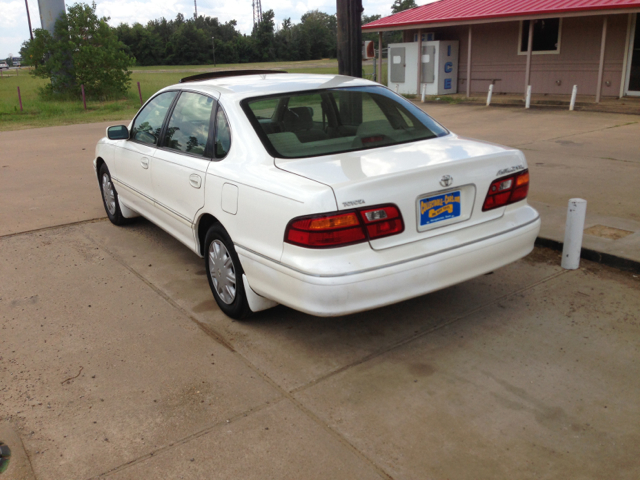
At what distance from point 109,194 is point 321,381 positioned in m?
4.06

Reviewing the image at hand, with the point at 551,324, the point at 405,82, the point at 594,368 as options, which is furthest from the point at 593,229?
the point at 405,82

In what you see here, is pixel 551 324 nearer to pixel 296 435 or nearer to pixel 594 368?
pixel 594 368

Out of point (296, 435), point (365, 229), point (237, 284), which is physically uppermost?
point (365, 229)

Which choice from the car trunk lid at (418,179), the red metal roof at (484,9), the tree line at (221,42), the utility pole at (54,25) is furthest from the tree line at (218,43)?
the car trunk lid at (418,179)

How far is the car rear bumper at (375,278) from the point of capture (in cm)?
318

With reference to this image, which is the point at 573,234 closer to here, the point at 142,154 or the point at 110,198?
the point at 142,154

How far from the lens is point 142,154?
5.14 metres

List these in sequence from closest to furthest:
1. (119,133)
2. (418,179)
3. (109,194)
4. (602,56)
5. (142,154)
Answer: (418,179) < (142,154) < (119,133) < (109,194) < (602,56)

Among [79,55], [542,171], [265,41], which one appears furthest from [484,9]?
[265,41]

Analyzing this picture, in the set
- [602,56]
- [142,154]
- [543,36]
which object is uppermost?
[543,36]

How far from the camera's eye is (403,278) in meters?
3.29

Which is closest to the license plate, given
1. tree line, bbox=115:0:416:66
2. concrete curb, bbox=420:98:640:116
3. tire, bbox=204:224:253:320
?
tire, bbox=204:224:253:320

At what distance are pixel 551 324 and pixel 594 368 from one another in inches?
22.5

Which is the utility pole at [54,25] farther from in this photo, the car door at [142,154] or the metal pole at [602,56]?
the car door at [142,154]
